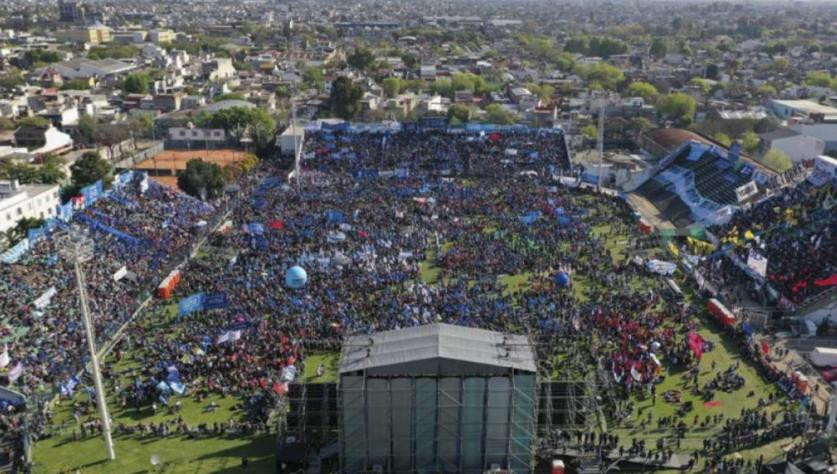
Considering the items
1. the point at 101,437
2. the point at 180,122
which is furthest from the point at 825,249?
the point at 180,122

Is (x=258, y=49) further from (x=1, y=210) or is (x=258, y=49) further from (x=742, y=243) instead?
(x=742, y=243)

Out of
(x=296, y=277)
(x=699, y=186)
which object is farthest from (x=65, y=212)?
(x=699, y=186)

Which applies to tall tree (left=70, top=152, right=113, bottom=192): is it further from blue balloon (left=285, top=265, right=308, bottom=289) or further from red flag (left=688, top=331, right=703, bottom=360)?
red flag (left=688, top=331, right=703, bottom=360)

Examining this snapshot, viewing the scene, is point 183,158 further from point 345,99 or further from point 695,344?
point 695,344

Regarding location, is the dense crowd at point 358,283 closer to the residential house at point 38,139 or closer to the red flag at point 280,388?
the red flag at point 280,388

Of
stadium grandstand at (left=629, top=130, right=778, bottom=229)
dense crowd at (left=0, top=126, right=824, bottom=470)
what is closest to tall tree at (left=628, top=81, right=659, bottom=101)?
stadium grandstand at (left=629, top=130, right=778, bottom=229)

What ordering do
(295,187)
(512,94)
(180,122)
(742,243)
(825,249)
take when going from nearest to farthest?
(825,249)
(742,243)
(295,187)
(180,122)
(512,94)
